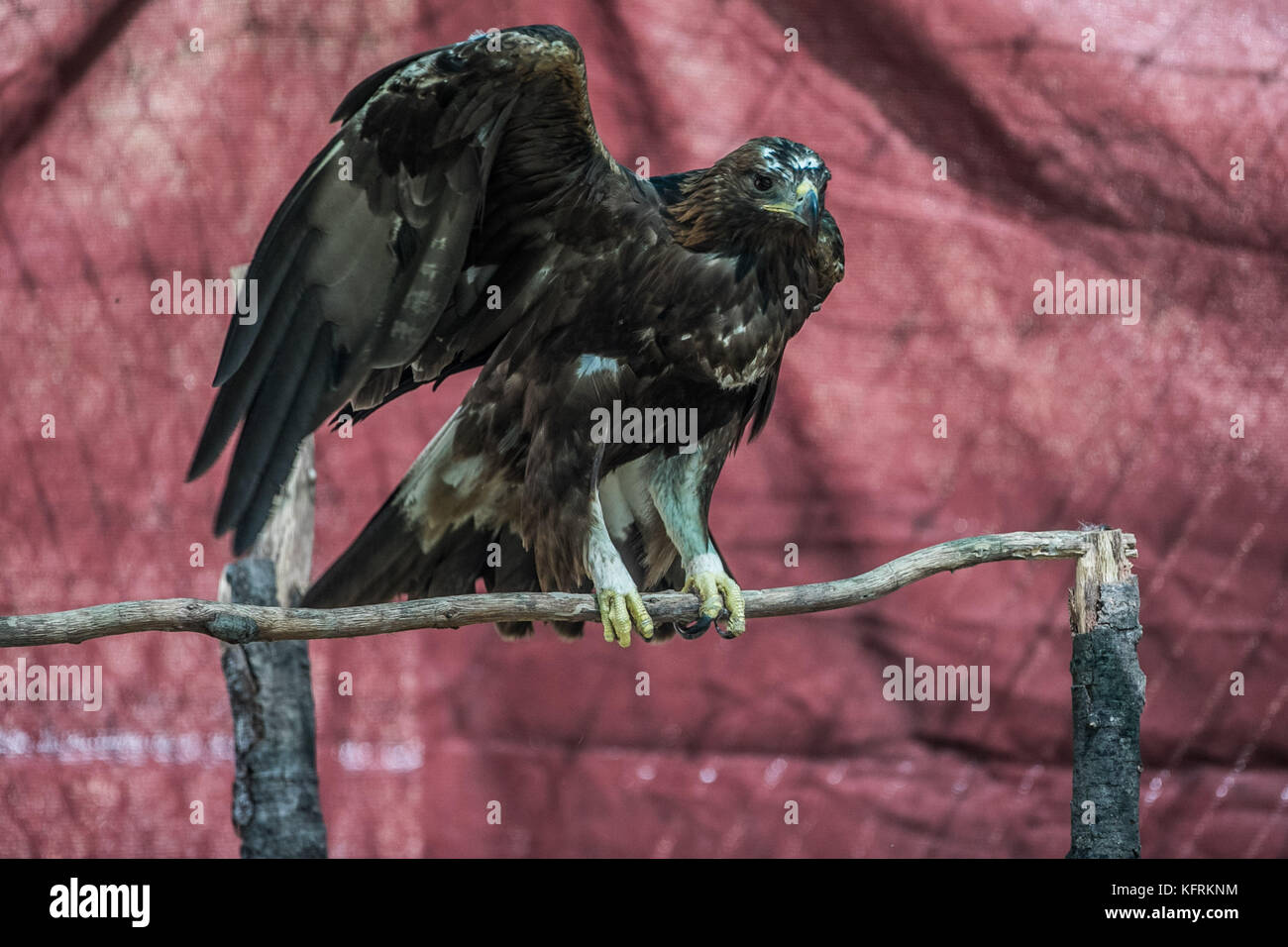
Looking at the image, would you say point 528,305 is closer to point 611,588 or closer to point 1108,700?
point 611,588

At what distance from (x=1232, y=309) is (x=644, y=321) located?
63.1 inches

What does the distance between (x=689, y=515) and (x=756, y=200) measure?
52 centimetres

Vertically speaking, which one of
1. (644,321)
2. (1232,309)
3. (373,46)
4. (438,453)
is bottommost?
(438,453)

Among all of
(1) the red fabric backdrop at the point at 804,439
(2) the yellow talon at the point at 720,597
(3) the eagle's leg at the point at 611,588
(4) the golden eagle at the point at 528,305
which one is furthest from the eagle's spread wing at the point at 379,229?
(1) the red fabric backdrop at the point at 804,439

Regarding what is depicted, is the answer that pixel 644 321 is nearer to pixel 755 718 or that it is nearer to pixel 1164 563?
pixel 755 718

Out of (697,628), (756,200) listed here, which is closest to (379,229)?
(756,200)

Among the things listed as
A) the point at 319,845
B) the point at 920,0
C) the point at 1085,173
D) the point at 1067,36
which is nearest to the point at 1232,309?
the point at 1085,173

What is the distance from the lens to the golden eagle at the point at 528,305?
163 cm

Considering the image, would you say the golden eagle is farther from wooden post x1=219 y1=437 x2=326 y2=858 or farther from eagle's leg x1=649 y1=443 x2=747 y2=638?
wooden post x1=219 y1=437 x2=326 y2=858

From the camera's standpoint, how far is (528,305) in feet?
5.97

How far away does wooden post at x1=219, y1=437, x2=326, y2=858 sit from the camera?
2.30 metres

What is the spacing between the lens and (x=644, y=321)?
1754 mm

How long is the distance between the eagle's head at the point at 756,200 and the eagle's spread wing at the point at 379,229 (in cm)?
11
